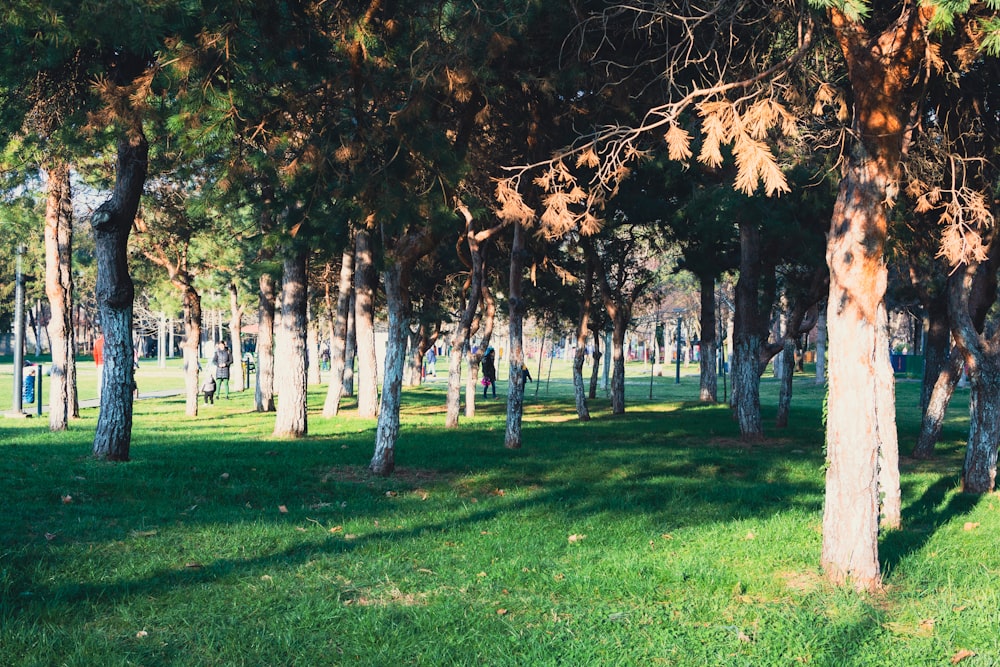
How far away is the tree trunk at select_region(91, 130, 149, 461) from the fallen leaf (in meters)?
9.43

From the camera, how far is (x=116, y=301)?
1143 centimetres

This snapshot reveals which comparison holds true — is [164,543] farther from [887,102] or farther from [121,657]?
Answer: [887,102]

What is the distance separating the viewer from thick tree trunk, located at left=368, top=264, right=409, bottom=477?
11.7 metres

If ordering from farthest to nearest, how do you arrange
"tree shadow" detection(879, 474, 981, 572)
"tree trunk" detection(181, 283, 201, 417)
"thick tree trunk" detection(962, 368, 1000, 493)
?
"tree trunk" detection(181, 283, 201, 417) → "thick tree trunk" detection(962, 368, 1000, 493) → "tree shadow" detection(879, 474, 981, 572)

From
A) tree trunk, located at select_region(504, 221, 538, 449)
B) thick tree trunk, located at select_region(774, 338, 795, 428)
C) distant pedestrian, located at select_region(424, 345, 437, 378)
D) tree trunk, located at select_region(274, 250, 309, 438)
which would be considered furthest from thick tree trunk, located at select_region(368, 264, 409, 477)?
distant pedestrian, located at select_region(424, 345, 437, 378)

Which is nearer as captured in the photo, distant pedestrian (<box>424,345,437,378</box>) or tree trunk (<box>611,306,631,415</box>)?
tree trunk (<box>611,306,631,415</box>)

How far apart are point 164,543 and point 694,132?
9.49m

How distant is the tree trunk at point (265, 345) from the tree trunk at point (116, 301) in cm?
990

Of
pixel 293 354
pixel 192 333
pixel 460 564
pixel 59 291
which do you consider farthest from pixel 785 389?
pixel 59 291

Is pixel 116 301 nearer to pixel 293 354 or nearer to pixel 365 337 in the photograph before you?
pixel 293 354

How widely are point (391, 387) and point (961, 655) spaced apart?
7.59m

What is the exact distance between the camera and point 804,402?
31.7 m

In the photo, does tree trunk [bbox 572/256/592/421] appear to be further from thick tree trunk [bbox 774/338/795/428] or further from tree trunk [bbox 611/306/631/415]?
thick tree trunk [bbox 774/338/795/428]

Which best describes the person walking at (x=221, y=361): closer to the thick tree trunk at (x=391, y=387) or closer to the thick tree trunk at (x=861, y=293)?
the thick tree trunk at (x=391, y=387)
